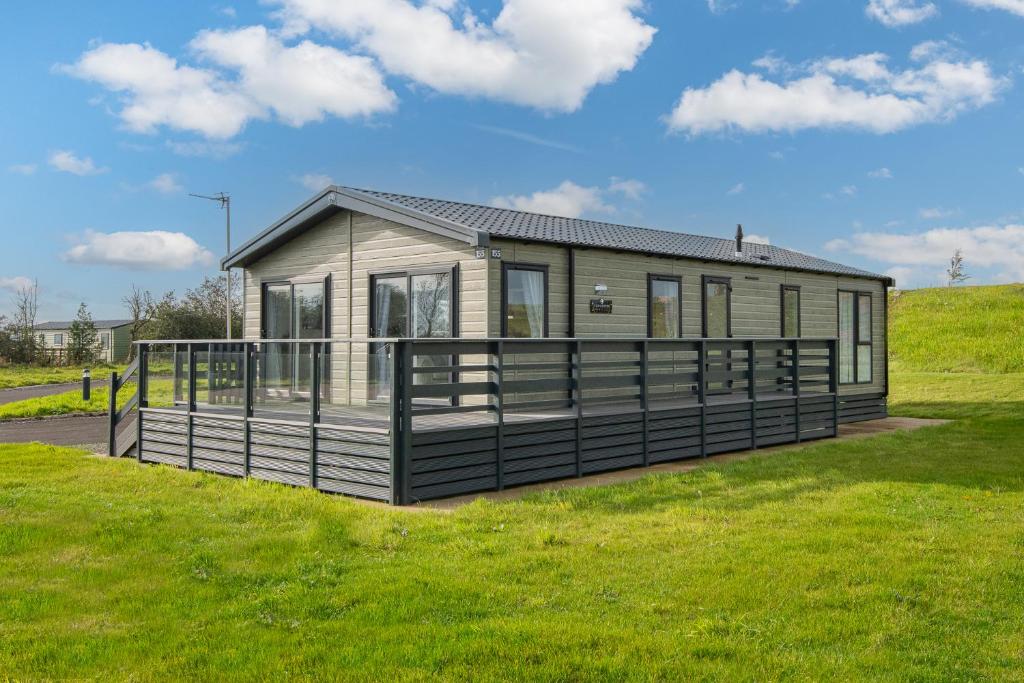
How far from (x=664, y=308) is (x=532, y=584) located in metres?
8.03

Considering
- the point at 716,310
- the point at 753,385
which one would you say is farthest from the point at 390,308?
the point at 716,310

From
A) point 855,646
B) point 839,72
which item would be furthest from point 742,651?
point 839,72

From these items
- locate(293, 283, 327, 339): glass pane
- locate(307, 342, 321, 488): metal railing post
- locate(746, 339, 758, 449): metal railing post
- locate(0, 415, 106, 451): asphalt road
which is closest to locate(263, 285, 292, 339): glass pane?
locate(293, 283, 327, 339): glass pane

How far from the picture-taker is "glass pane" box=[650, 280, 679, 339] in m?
12.0

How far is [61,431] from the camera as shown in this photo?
1454 cm

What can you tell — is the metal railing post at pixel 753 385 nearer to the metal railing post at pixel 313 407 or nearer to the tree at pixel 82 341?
the metal railing post at pixel 313 407

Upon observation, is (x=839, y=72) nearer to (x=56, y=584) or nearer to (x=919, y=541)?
(x=919, y=541)

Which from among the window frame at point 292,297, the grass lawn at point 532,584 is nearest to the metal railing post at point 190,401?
the grass lawn at point 532,584

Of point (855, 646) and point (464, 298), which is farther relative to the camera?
point (464, 298)

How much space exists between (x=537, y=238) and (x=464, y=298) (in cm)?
115

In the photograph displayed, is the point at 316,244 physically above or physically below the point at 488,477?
above

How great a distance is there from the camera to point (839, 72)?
16922mm

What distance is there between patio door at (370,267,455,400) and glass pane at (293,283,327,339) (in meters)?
1.09

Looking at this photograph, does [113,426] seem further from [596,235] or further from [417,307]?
[596,235]
